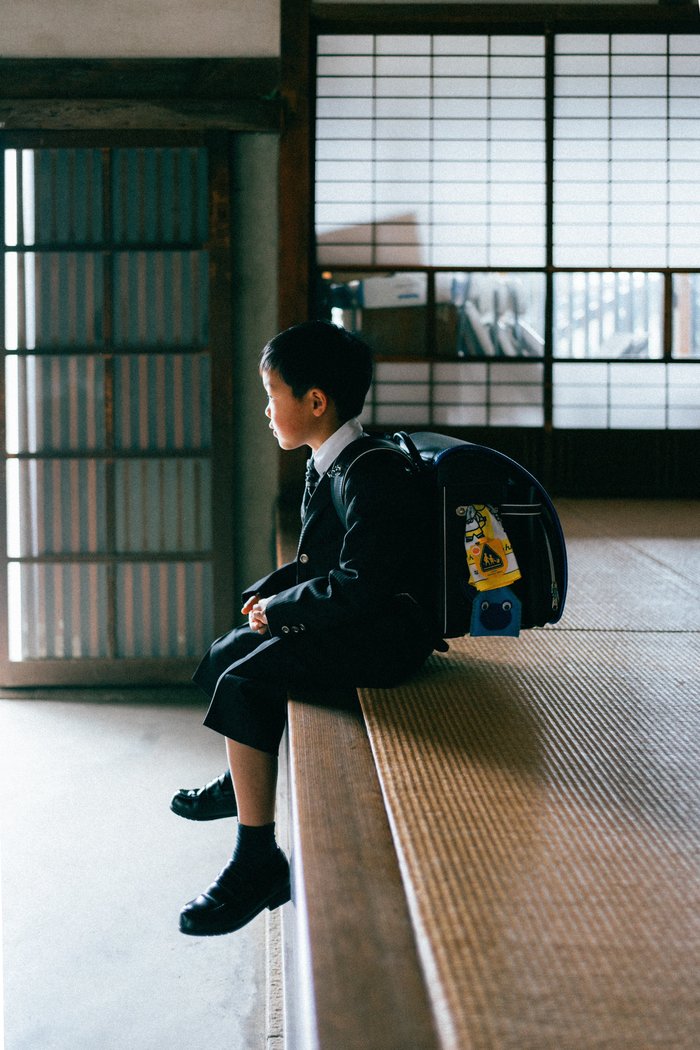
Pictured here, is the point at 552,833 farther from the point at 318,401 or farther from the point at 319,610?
the point at 318,401

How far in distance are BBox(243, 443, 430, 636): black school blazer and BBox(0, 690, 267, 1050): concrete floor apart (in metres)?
1.00

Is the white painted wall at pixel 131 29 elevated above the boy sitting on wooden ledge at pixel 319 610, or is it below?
→ above

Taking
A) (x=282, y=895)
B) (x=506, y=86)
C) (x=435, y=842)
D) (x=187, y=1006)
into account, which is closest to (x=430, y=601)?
(x=282, y=895)

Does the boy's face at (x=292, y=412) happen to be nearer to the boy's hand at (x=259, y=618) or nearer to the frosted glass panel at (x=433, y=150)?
the boy's hand at (x=259, y=618)

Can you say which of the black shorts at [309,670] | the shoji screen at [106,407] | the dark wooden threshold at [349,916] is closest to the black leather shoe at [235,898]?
the black shorts at [309,670]

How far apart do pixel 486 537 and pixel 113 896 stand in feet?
5.17

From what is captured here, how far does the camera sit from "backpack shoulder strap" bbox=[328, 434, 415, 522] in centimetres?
172

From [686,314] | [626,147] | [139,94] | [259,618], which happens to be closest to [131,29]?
[139,94]

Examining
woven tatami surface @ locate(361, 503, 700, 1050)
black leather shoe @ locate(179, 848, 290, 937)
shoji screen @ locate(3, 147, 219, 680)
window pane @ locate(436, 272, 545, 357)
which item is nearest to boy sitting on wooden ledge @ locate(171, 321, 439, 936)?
black leather shoe @ locate(179, 848, 290, 937)

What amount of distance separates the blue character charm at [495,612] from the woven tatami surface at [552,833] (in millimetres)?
114

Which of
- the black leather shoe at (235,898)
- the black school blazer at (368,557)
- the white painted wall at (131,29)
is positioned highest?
the white painted wall at (131,29)

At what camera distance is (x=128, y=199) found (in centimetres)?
420

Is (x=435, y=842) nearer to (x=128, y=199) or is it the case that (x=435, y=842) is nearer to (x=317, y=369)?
(x=317, y=369)

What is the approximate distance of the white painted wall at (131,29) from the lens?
413 centimetres
